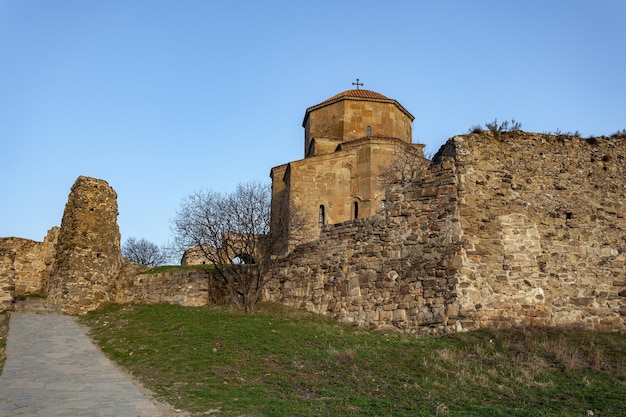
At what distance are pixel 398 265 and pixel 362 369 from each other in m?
4.36

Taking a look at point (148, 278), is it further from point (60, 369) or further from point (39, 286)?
point (60, 369)

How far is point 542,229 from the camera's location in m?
14.0

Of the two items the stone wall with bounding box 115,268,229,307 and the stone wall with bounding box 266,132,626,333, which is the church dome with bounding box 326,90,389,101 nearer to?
the stone wall with bounding box 115,268,229,307

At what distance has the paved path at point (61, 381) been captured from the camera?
820cm

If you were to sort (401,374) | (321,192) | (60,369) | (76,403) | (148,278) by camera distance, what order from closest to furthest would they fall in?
(76,403) < (401,374) < (60,369) < (148,278) < (321,192)

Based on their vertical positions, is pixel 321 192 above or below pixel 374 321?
above

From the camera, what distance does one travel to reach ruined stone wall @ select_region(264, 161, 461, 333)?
44.9ft

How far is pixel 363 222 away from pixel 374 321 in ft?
8.07

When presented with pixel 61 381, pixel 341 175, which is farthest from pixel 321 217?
pixel 61 381

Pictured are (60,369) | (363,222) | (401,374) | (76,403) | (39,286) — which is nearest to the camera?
(76,403)

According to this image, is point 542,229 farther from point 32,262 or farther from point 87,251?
point 32,262

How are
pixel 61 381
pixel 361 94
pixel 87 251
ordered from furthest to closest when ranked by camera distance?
pixel 361 94
pixel 87 251
pixel 61 381

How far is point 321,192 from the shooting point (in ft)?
98.3

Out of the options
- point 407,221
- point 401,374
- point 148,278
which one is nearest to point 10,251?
point 148,278
